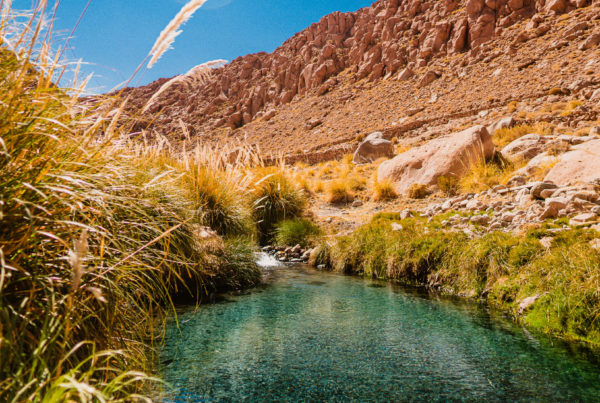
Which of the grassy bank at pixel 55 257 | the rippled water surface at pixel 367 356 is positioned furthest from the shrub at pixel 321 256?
the grassy bank at pixel 55 257

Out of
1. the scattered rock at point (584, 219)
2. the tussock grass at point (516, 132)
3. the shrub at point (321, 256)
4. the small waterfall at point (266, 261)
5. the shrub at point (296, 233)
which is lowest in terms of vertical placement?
the small waterfall at point (266, 261)

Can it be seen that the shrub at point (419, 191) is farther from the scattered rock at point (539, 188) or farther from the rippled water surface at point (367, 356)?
the rippled water surface at point (367, 356)

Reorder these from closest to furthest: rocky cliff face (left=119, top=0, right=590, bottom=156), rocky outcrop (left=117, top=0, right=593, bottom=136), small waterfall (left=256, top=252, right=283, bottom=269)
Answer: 1. small waterfall (left=256, top=252, right=283, bottom=269)
2. rocky cliff face (left=119, top=0, right=590, bottom=156)
3. rocky outcrop (left=117, top=0, right=593, bottom=136)

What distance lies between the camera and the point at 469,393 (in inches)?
93.2

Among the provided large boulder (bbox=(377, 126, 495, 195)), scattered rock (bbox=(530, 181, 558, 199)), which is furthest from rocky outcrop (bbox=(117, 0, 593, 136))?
scattered rock (bbox=(530, 181, 558, 199))

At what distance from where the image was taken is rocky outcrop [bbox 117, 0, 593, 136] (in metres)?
37.2

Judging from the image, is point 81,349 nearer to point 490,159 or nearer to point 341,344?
point 341,344

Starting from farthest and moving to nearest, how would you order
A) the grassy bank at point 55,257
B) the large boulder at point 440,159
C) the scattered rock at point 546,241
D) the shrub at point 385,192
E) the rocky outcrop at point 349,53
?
the rocky outcrop at point 349,53 → the shrub at point 385,192 → the large boulder at point 440,159 → the scattered rock at point 546,241 → the grassy bank at point 55,257

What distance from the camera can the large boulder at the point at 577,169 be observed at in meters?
6.40

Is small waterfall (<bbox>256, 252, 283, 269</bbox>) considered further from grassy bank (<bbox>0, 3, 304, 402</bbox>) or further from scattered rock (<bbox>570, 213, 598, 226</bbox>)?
grassy bank (<bbox>0, 3, 304, 402</bbox>)

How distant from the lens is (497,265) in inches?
178

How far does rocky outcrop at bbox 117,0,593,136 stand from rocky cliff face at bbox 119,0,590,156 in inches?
3.7

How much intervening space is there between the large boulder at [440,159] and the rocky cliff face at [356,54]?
17.1 meters

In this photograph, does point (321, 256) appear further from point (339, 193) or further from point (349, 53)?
point (349, 53)
